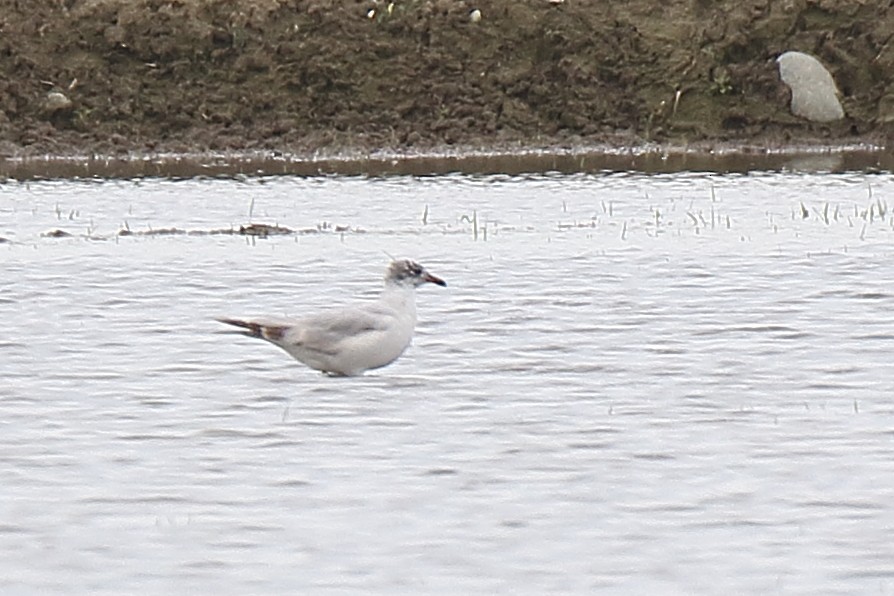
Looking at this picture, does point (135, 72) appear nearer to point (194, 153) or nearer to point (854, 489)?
point (194, 153)

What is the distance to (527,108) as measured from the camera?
28328 millimetres

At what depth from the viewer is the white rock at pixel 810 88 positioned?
28.2 m

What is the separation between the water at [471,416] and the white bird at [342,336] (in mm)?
163

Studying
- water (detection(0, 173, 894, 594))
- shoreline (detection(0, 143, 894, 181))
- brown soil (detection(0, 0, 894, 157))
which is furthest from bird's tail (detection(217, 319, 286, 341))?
brown soil (detection(0, 0, 894, 157))

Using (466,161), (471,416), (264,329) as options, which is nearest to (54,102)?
(466,161)

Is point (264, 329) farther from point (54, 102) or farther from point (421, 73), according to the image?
point (421, 73)

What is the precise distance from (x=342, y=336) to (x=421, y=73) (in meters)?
17.7

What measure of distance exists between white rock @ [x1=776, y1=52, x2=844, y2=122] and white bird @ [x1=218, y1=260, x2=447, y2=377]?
1755 cm

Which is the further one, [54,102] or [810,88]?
[810,88]

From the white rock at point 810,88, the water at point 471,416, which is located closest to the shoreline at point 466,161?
the white rock at point 810,88

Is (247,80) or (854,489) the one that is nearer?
(854,489)

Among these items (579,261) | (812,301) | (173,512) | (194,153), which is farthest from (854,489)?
(194,153)

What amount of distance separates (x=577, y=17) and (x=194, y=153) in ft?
18.6

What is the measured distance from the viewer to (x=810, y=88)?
28266 millimetres
